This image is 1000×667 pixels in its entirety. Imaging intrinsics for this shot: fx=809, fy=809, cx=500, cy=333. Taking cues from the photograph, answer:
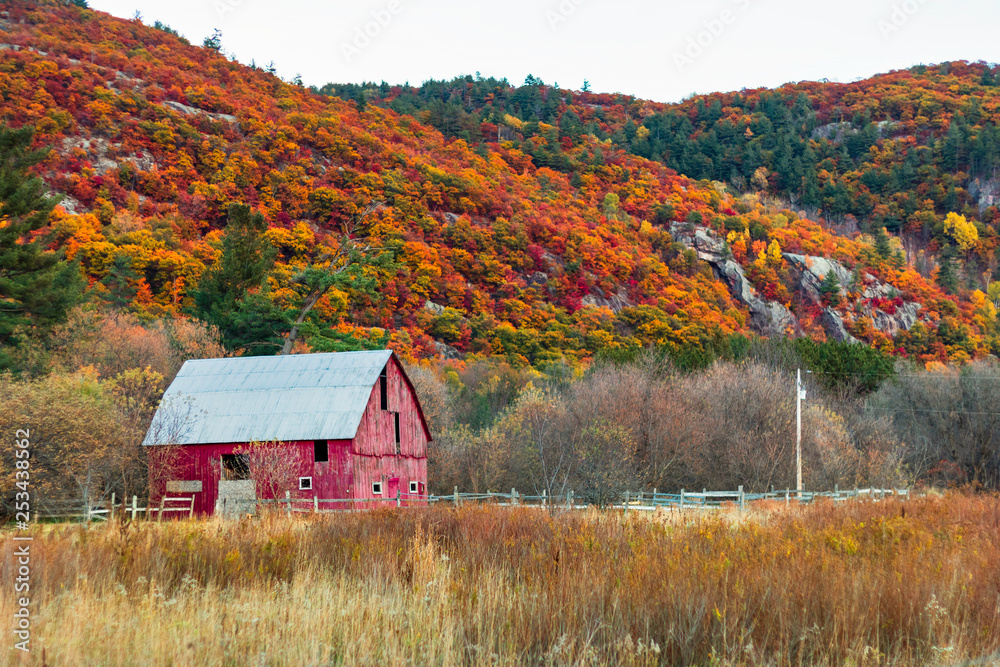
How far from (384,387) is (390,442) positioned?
2.17 metres

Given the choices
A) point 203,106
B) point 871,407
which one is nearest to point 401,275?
point 203,106

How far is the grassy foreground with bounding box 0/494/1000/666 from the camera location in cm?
593

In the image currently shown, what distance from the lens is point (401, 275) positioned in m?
73.1

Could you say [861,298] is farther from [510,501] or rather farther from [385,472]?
[385,472]

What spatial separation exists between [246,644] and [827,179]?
509ft

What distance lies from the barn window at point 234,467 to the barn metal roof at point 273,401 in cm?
82

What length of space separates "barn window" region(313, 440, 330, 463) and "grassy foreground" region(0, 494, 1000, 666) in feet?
61.1

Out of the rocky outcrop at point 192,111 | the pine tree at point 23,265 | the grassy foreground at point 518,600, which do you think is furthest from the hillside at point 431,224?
the grassy foreground at point 518,600

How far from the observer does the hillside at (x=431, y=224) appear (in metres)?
63.0

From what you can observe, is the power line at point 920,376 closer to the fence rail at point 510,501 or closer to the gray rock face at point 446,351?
the fence rail at point 510,501

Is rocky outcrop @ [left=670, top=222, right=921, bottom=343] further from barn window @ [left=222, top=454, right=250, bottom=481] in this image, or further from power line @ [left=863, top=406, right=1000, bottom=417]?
barn window @ [left=222, top=454, right=250, bottom=481]

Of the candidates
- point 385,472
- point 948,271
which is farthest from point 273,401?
point 948,271

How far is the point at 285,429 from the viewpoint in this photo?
28.6 meters

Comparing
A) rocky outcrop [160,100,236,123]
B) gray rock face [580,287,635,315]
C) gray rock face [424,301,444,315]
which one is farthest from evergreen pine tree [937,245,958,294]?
rocky outcrop [160,100,236,123]
